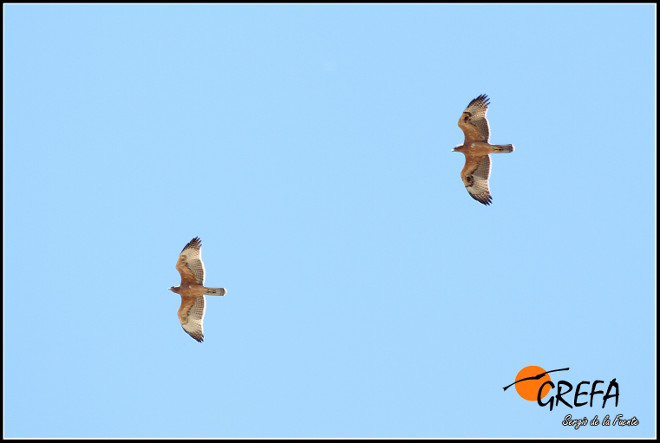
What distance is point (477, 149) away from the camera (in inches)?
1070

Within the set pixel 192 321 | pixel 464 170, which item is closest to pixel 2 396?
pixel 192 321

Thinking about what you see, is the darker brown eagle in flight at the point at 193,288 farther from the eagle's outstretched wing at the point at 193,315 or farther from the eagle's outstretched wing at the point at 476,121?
the eagle's outstretched wing at the point at 476,121

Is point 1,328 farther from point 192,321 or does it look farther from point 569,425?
point 569,425

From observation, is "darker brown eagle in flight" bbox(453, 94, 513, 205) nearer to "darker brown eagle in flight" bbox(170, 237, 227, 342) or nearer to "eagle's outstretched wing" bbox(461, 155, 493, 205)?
"eagle's outstretched wing" bbox(461, 155, 493, 205)

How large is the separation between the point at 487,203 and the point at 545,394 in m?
5.82

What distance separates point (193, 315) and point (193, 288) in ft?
4.14

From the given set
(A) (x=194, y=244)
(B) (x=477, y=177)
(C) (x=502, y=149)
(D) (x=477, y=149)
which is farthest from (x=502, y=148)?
(A) (x=194, y=244)

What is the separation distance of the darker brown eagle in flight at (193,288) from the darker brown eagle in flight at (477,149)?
7965mm

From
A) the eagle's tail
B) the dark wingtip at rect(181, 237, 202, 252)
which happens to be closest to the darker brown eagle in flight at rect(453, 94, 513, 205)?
the eagle's tail

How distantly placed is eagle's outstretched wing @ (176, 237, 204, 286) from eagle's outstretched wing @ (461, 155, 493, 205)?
26.5ft

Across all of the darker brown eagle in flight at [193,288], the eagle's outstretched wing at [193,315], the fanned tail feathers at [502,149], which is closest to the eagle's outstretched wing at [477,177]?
the fanned tail feathers at [502,149]

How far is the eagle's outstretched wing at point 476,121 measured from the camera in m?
26.6

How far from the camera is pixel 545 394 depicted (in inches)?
1013

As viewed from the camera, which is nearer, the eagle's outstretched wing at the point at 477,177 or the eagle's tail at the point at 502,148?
the eagle's tail at the point at 502,148
